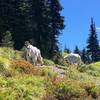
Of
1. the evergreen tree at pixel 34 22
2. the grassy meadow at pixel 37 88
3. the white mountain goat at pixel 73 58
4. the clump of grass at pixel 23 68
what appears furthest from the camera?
the evergreen tree at pixel 34 22

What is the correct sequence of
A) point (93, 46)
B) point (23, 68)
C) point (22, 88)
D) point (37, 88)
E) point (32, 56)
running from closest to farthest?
point (22, 88)
point (37, 88)
point (23, 68)
point (32, 56)
point (93, 46)

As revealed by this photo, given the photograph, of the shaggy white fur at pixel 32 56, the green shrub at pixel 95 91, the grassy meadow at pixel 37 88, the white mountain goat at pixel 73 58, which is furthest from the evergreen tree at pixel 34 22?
the green shrub at pixel 95 91

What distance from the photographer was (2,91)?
14.3 meters

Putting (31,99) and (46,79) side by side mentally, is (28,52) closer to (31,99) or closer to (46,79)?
(46,79)

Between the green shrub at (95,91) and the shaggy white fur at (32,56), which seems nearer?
the green shrub at (95,91)

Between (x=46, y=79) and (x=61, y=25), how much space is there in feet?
126

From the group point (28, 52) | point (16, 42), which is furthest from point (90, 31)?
point (28, 52)

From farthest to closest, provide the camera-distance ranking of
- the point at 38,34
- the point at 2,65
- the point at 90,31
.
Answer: the point at 90,31
the point at 38,34
the point at 2,65

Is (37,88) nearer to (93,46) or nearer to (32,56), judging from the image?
(32,56)

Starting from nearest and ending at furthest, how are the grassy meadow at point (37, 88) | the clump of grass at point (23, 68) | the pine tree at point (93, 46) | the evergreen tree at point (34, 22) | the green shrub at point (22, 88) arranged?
the green shrub at point (22, 88) → the grassy meadow at point (37, 88) → the clump of grass at point (23, 68) → the evergreen tree at point (34, 22) → the pine tree at point (93, 46)

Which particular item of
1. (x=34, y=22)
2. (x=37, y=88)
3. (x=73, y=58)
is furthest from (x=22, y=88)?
(x=34, y=22)

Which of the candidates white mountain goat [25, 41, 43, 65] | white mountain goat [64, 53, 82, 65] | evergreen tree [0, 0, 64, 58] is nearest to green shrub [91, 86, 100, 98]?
white mountain goat [25, 41, 43, 65]

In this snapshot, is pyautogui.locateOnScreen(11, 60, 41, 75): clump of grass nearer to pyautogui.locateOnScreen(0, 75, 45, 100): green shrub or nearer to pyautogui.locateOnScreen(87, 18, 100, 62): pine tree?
pyautogui.locateOnScreen(0, 75, 45, 100): green shrub

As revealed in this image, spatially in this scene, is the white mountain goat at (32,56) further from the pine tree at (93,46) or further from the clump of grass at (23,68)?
the pine tree at (93,46)
